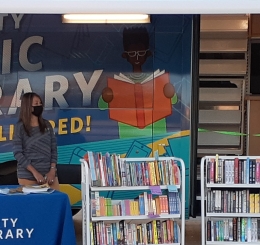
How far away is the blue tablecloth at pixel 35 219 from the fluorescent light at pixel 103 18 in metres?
2.65

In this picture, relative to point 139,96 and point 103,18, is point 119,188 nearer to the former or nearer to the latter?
point 139,96

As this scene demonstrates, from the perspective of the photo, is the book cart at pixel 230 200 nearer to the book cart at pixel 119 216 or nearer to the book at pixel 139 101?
the book cart at pixel 119 216

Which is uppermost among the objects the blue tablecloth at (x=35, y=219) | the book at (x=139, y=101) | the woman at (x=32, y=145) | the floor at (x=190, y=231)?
the book at (x=139, y=101)

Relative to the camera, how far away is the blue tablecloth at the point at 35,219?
5.46 metres

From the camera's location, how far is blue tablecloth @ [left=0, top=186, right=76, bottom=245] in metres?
5.46

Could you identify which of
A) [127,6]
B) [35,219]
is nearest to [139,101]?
[35,219]

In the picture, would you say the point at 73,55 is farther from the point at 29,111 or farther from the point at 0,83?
the point at 29,111

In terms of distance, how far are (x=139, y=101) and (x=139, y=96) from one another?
6 cm

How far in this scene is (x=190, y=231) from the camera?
24.4 feet

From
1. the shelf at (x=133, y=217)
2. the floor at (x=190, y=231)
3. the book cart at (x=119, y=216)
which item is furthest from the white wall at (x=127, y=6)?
the floor at (x=190, y=231)

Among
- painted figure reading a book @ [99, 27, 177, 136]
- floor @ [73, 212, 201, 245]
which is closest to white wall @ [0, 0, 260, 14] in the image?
painted figure reading a book @ [99, 27, 177, 136]

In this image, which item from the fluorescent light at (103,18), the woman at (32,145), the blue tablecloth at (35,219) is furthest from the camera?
the fluorescent light at (103,18)

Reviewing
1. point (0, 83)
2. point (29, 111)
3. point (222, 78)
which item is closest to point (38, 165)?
point (29, 111)

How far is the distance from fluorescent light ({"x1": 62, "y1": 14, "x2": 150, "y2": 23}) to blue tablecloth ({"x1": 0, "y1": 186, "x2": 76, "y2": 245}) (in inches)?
104
